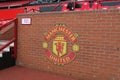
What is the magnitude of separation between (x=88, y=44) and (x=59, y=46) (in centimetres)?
110

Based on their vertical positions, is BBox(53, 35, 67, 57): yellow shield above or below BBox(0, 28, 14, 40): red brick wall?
below

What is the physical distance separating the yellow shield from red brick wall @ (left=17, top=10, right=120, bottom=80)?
256 millimetres

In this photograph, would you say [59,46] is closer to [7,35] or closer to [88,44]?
[88,44]

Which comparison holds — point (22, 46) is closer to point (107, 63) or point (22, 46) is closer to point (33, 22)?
point (33, 22)

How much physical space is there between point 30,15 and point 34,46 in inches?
44.7

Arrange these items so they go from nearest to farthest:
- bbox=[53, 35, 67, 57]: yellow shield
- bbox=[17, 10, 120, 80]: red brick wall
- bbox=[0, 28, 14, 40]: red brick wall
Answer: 1. bbox=[17, 10, 120, 80]: red brick wall
2. bbox=[53, 35, 67, 57]: yellow shield
3. bbox=[0, 28, 14, 40]: red brick wall

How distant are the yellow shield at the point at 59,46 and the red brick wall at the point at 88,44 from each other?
26 centimetres

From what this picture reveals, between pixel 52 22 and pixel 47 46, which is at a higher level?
pixel 52 22

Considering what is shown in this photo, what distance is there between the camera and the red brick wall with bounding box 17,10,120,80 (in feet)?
19.4

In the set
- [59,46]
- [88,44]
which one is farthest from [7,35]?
[88,44]

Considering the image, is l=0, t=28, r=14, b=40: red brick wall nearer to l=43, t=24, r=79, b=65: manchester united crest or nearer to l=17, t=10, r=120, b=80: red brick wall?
l=17, t=10, r=120, b=80: red brick wall

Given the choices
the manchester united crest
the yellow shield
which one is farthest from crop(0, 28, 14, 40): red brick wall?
the yellow shield

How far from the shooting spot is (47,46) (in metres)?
7.62

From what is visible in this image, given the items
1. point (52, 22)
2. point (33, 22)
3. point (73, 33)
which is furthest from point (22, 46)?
point (73, 33)
